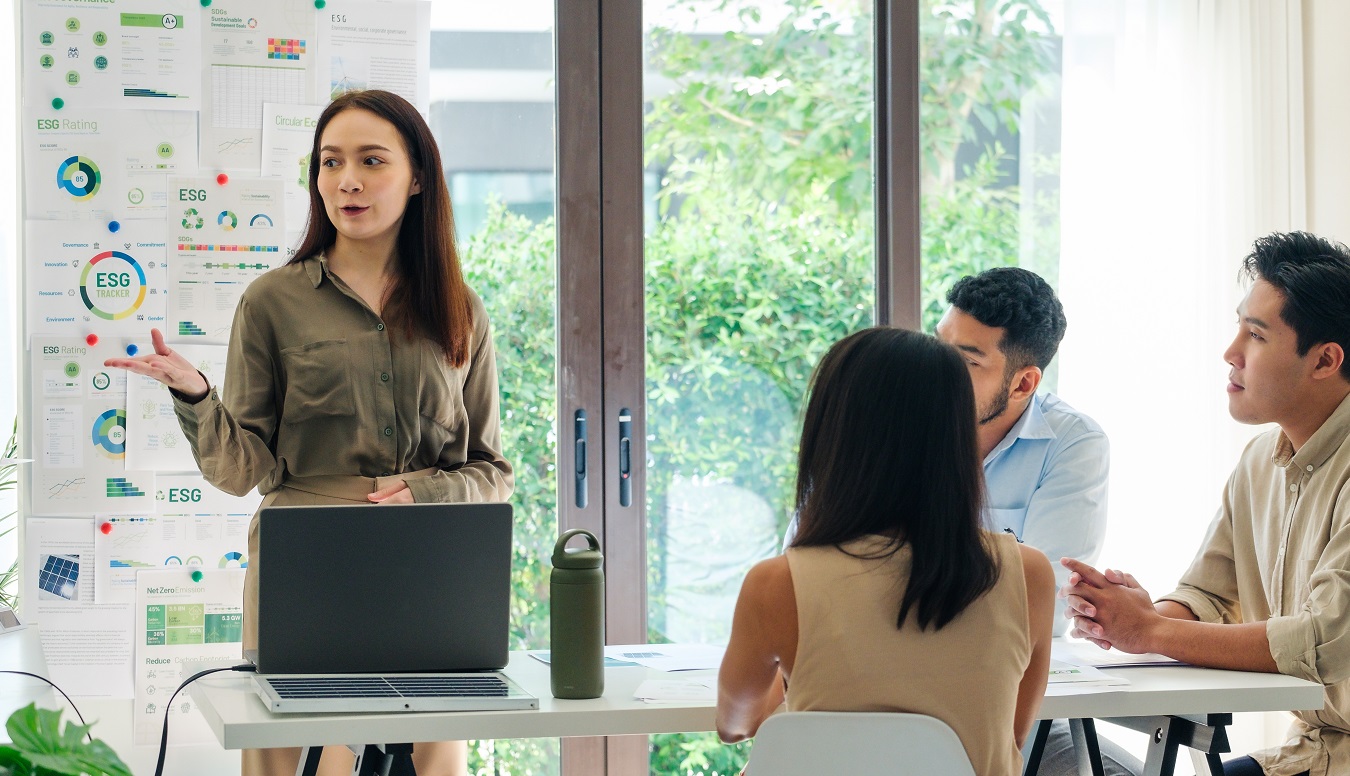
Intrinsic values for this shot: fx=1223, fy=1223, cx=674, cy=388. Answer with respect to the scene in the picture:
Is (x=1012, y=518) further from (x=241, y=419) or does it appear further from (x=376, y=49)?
(x=376, y=49)

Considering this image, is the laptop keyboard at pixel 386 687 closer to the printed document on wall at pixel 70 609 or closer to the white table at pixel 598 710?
the white table at pixel 598 710

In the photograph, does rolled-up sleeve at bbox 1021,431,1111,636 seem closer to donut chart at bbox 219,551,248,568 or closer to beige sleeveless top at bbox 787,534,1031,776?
beige sleeveless top at bbox 787,534,1031,776

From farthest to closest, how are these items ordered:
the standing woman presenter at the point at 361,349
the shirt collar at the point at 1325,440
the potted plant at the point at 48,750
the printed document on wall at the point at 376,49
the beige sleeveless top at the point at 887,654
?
the printed document on wall at the point at 376,49 → the standing woman presenter at the point at 361,349 → the shirt collar at the point at 1325,440 → the beige sleeveless top at the point at 887,654 → the potted plant at the point at 48,750

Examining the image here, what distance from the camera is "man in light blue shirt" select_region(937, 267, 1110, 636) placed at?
237 cm

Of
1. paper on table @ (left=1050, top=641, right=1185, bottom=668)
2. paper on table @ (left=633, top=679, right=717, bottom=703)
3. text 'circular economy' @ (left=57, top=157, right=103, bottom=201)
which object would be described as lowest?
paper on table @ (left=1050, top=641, right=1185, bottom=668)

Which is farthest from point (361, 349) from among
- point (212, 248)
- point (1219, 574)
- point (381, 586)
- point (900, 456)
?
point (1219, 574)

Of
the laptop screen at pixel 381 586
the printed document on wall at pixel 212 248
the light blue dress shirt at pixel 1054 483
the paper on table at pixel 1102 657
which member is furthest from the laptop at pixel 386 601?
the printed document on wall at pixel 212 248

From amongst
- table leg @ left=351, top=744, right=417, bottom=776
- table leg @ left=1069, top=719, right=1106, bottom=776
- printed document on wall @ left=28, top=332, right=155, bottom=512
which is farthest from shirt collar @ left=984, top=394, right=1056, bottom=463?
printed document on wall @ left=28, top=332, right=155, bottom=512

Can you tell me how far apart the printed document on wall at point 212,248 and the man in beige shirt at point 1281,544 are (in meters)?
2.10

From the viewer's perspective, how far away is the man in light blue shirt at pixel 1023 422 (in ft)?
7.78

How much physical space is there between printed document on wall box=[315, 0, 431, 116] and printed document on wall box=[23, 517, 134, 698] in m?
1.25

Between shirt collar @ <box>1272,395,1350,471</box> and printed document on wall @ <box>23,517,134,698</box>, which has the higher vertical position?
shirt collar @ <box>1272,395,1350,471</box>

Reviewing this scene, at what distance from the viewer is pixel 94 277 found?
2967 mm

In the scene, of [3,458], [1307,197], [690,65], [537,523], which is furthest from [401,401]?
[1307,197]
